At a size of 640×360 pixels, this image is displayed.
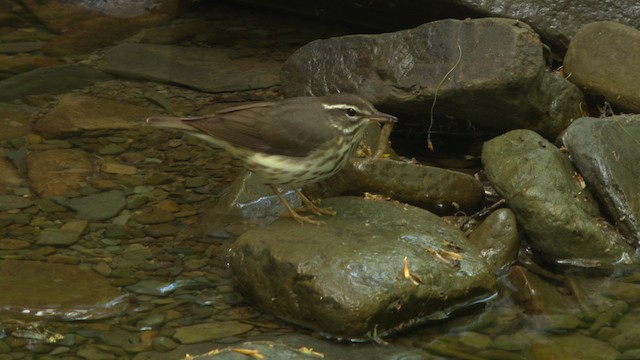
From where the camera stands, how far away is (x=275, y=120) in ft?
19.4

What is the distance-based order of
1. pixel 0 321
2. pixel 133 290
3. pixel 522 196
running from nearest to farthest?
pixel 0 321 < pixel 133 290 < pixel 522 196

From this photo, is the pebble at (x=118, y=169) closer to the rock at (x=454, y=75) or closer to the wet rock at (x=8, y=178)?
the wet rock at (x=8, y=178)

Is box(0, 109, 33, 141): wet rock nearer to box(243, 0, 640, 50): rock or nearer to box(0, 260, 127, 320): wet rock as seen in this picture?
box(0, 260, 127, 320): wet rock

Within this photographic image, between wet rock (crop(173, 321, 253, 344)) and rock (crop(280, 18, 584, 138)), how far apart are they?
2277mm

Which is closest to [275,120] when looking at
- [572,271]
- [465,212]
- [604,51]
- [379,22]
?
[465,212]

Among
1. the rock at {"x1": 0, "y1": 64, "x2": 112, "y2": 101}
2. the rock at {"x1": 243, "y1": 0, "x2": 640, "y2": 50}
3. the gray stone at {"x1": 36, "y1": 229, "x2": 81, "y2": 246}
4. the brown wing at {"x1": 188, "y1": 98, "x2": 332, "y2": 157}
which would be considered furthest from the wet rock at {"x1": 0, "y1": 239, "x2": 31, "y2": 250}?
the rock at {"x1": 243, "y1": 0, "x2": 640, "y2": 50}

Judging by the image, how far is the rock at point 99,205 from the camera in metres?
6.74

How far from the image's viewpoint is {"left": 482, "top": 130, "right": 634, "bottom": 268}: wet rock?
621cm

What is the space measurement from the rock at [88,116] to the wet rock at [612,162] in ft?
10.8

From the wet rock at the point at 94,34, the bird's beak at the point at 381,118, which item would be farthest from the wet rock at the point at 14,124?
the bird's beak at the point at 381,118

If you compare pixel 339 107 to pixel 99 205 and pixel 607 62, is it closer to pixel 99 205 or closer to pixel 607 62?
pixel 99 205

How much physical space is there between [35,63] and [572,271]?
4.99 m

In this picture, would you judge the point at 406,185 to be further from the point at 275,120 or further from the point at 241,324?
the point at 241,324

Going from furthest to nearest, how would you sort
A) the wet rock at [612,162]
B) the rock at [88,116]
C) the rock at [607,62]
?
the rock at [88,116] → the rock at [607,62] → the wet rock at [612,162]
